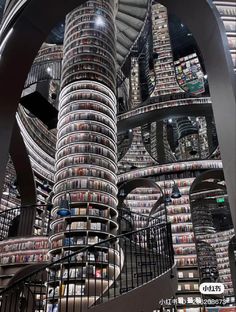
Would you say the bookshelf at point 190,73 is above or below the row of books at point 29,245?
above

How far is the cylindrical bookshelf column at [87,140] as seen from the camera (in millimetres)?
5941

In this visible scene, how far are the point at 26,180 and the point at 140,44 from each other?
505 inches

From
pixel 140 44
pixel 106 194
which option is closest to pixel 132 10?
pixel 140 44

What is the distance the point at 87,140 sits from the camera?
6.62m

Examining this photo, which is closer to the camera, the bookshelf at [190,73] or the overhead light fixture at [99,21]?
the overhead light fixture at [99,21]

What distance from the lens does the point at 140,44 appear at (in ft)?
64.1

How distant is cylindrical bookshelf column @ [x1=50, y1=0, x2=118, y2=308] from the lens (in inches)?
234

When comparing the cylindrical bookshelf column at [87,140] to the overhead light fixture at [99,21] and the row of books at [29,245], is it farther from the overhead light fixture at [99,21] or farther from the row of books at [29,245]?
the row of books at [29,245]

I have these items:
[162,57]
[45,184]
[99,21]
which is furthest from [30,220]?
[162,57]

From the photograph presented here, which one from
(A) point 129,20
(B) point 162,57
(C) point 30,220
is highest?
(A) point 129,20

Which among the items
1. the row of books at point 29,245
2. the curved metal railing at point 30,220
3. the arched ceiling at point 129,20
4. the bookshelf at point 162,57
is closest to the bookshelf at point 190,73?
the bookshelf at point 162,57

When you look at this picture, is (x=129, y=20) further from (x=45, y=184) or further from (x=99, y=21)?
(x=45, y=184)

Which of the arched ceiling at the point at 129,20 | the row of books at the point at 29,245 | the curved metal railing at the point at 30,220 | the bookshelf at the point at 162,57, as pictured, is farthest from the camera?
the arched ceiling at the point at 129,20

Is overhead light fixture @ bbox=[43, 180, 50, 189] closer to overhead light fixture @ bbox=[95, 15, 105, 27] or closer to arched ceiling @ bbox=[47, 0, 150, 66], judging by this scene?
overhead light fixture @ bbox=[95, 15, 105, 27]
